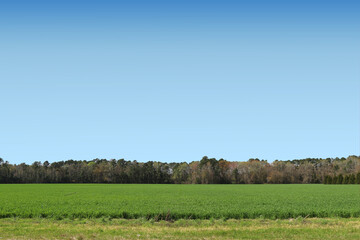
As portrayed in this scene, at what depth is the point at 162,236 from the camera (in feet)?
58.7

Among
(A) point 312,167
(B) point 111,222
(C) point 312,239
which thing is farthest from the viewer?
(A) point 312,167

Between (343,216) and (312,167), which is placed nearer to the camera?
(343,216)

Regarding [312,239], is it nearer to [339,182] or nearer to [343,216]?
[343,216]

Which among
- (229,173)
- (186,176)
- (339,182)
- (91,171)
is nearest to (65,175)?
(91,171)

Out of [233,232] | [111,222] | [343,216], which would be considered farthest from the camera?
[343,216]

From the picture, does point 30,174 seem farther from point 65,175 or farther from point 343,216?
point 343,216

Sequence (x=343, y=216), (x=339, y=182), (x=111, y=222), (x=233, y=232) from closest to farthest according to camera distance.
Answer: (x=233, y=232)
(x=111, y=222)
(x=343, y=216)
(x=339, y=182)

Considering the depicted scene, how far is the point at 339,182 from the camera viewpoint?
11762cm

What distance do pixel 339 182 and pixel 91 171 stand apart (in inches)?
3801

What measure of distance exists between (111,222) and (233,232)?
8014 millimetres

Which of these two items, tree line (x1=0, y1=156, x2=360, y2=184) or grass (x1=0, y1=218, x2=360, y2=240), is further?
tree line (x1=0, y1=156, x2=360, y2=184)

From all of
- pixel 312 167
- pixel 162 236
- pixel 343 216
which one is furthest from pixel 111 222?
pixel 312 167

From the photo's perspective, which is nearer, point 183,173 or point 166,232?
point 166,232

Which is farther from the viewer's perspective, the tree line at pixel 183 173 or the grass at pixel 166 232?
the tree line at pixel 183 173
